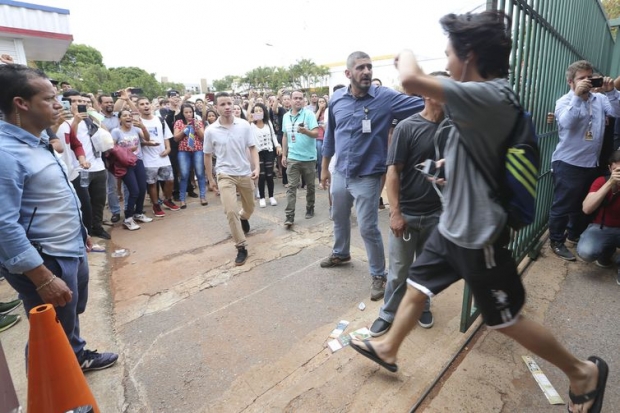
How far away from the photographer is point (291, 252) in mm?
4477

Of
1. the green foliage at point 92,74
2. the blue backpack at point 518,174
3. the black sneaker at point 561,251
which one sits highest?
the green foliage at point 92,74

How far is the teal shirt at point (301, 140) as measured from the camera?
5.78 meters

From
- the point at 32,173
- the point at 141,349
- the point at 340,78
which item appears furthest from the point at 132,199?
the point at 340,78

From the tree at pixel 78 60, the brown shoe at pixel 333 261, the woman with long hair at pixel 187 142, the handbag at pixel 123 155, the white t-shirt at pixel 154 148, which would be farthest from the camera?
the tree at pixel 78 60

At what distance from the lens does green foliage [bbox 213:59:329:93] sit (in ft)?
184

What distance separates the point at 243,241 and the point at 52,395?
264cm

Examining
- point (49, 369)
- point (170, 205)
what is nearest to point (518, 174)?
point (49, 369)

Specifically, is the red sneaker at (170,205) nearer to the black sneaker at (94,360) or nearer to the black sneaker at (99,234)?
the black sneaker at (99,234)

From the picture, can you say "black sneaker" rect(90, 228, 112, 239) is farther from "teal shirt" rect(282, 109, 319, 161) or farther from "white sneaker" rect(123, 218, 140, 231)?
"teal shirt" rect(282, 109, 319, 161)

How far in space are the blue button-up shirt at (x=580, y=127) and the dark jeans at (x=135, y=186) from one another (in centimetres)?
586

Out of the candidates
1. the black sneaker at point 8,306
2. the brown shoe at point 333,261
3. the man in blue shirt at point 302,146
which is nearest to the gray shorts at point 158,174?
the man in blue shirt at point 302,146

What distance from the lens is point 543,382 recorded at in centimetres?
212

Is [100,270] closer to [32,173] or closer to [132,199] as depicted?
[132,199]

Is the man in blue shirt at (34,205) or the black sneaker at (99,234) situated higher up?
the man in blue shirt at (34,205)
